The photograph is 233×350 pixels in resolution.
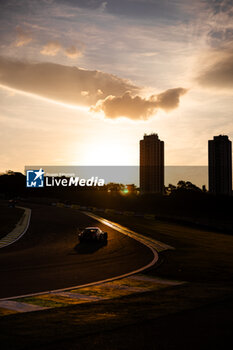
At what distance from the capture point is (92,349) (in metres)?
7.00

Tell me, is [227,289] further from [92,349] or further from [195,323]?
[92,349]

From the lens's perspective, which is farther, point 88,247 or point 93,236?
point 93,236

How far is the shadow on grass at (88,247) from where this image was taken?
26258 millimetres

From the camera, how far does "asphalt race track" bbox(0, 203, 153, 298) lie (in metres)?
14.9

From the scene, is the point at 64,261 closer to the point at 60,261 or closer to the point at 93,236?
the point at 60,261

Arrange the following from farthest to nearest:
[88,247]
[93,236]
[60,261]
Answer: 1. [93,236]
2. [88,247]
3. [60,261]

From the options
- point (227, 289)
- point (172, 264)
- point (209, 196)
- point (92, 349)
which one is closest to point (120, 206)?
point (209, 196)

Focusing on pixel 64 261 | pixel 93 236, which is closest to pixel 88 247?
pixel 93 236

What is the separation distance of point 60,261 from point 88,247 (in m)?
7.69

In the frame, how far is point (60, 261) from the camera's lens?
2108 cm

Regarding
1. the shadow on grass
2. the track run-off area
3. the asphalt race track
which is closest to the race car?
the shadow on grass

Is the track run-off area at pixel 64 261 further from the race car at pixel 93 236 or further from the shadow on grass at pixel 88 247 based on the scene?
the race car at pixel 93 236

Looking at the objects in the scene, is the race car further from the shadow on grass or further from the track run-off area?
the track run-off area

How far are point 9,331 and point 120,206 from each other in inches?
3594
